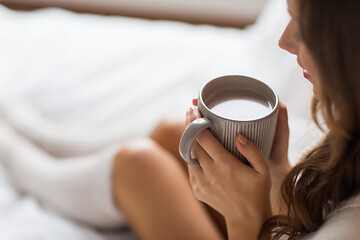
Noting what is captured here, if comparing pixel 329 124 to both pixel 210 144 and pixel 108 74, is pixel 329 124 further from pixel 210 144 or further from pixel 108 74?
pixel 108 74

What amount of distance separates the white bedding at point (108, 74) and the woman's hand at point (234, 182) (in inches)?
14.3

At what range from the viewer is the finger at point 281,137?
65 cm

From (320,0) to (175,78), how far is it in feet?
2.86

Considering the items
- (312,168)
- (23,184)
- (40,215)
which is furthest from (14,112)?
(312,168)

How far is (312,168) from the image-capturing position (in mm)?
604

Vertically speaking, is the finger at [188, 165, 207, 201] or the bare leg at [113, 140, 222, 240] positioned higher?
the finger at [188, 165, 207, 201]

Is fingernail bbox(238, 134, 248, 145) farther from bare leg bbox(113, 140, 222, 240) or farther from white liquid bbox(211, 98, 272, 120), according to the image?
bare leg bbox(113, 140, 222, 240)

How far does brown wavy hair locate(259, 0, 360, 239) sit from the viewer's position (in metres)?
0.45

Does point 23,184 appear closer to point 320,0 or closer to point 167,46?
point 167,46

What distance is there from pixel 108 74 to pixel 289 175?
84 cm

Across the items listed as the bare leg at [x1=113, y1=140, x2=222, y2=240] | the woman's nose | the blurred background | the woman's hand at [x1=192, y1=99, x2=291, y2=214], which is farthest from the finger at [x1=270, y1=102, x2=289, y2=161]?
the blurred background

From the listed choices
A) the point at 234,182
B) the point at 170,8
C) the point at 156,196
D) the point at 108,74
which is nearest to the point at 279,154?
the point at 234,182

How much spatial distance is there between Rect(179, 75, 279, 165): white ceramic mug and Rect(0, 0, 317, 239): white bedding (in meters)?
0.39

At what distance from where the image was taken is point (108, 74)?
1.33 meters
